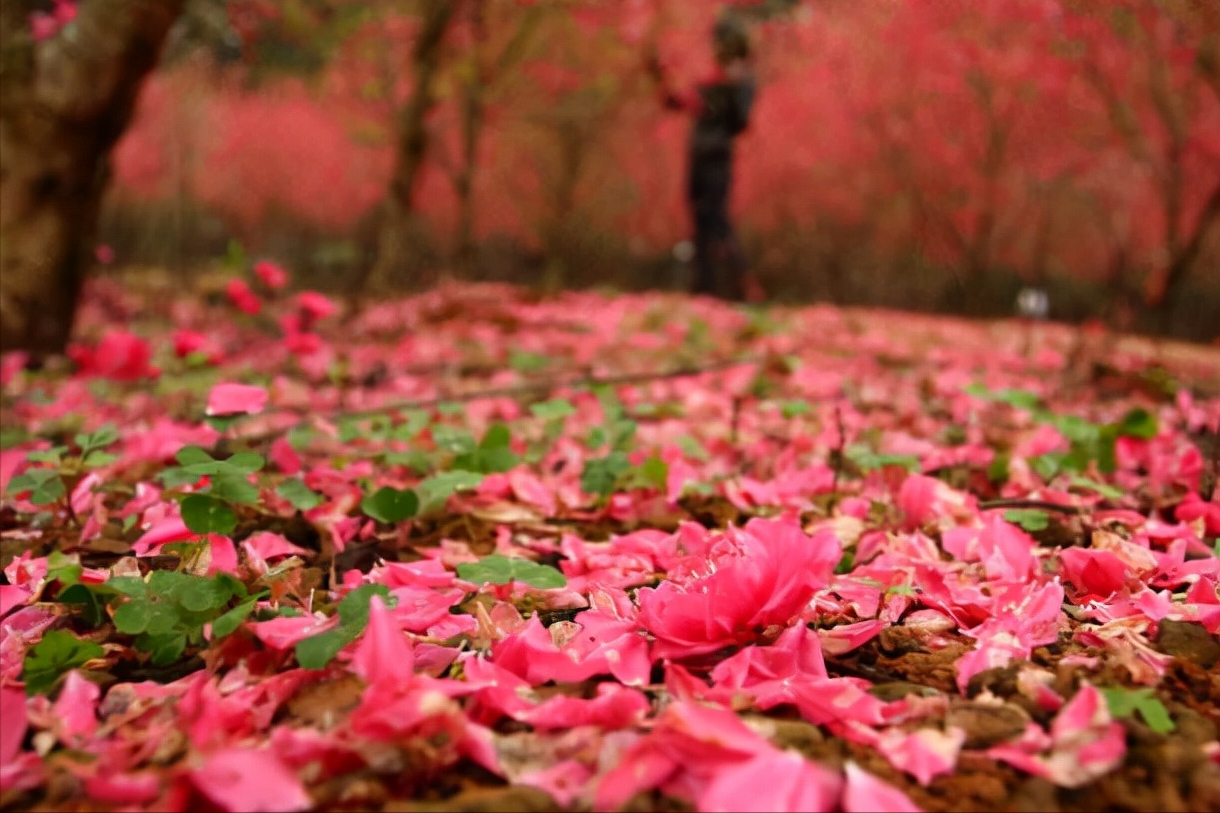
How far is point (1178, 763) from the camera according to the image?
0.86m

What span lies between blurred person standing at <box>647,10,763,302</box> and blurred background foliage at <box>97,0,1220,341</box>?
21 centimetres

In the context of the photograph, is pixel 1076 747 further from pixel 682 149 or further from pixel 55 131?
pixel 682 149

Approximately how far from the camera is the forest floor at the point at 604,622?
842 millimetres

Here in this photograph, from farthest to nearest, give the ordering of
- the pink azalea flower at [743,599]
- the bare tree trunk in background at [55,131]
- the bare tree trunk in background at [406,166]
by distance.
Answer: the bare tree trunk in background at [406,166], the bare tree trunk in background at [55,131], the pink azalea flower at [743,599]

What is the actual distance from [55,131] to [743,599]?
3724mm

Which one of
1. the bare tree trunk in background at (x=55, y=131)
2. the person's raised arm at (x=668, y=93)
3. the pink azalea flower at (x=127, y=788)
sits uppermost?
the person's raised arm at (x=668, y=93)

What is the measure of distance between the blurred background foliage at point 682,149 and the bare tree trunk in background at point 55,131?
2.80m

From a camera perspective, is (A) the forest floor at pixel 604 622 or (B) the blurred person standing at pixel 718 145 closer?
(A) the forest floor at pixel 604 622

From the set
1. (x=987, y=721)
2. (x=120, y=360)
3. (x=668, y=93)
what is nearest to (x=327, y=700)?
(x=987, y=721)

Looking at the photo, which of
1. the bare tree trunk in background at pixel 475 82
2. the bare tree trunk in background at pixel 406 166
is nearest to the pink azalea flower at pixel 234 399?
the bare tree trunk in background at pixel 406 166

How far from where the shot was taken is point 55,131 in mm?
3699

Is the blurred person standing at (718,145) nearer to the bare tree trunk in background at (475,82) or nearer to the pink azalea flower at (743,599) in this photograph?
the bare tree trunk in background at (475,82)

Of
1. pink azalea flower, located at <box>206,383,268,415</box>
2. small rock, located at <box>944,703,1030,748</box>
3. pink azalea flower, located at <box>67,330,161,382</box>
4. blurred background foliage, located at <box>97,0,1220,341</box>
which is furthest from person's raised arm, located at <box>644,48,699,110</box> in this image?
small rock, located at <box>944,703,1030,748</box>

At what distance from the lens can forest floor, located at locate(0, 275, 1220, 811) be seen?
2.76 ft
